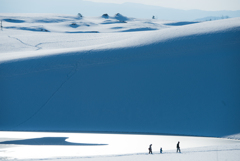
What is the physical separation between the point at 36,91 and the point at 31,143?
17.8ft

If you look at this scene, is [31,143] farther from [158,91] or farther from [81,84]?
[158,91]

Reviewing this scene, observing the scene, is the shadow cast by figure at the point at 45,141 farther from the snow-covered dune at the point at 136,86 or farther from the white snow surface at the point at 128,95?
the snow-covered dune at the point at 136,86

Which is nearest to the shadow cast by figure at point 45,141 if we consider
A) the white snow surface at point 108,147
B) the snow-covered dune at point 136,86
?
the white snow surface at point 108,147

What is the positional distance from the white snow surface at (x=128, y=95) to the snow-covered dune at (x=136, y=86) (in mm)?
45

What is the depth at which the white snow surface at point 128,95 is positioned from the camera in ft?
44.7

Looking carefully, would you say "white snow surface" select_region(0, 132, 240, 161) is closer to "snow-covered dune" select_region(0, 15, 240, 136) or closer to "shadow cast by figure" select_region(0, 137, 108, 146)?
"shadow cast by figure" select_region(0, 137, 108, 146)

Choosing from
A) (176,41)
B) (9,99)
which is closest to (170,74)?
(176,41)

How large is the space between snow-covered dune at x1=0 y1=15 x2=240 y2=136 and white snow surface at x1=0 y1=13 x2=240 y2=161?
0.15ft

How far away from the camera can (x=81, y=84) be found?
730 inches

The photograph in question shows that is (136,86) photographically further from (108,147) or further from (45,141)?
(45,141)

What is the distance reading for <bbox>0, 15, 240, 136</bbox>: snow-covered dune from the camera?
52.1 ft

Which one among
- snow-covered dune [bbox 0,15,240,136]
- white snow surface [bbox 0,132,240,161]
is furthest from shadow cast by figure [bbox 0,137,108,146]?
snow-covered dune [bbox 0,15,240,136]

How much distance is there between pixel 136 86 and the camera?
17.9 metres

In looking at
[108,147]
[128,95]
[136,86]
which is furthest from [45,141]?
[136,86]
